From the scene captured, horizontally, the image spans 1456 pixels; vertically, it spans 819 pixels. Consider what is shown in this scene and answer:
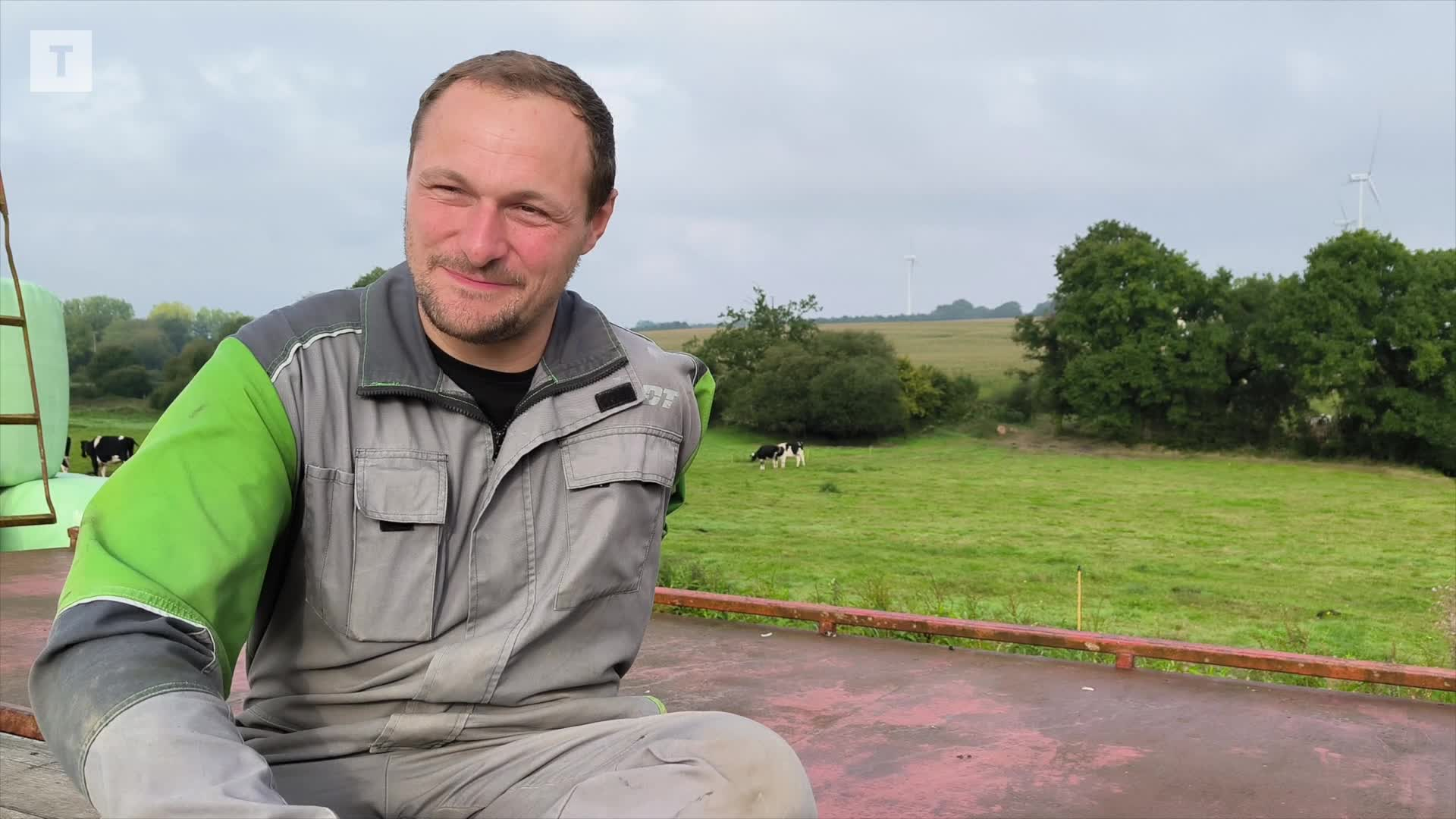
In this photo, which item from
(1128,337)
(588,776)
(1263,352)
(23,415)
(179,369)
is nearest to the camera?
(588,776)

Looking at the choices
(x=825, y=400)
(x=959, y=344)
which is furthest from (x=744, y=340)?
(x=959, y=344)

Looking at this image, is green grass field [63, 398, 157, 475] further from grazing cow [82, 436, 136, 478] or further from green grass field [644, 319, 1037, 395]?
green grass field [644, 319, 1037, 395]

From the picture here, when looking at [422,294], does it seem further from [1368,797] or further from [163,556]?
[1368,797]

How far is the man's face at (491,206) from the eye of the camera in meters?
1.67

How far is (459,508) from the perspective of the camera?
1.69 m

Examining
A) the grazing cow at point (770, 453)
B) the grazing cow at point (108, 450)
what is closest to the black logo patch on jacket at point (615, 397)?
the grazing cow at point (108, 450)

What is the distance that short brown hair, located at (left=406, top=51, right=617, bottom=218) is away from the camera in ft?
5.55

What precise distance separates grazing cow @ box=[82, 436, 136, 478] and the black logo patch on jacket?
Answer: 2363 cm

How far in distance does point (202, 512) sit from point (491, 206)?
1.71 feet

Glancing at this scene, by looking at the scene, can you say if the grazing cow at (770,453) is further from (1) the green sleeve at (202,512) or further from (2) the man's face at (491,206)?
(1) the green sleeve at (202,512)

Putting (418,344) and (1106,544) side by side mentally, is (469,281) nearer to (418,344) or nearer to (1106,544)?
(418,344)

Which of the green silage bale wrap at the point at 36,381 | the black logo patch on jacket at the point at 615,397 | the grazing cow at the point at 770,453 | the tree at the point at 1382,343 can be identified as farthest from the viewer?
the tree at the point at 1382,343

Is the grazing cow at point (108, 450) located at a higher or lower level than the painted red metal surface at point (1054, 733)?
lower

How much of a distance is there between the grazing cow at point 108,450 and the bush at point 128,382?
12301mm
